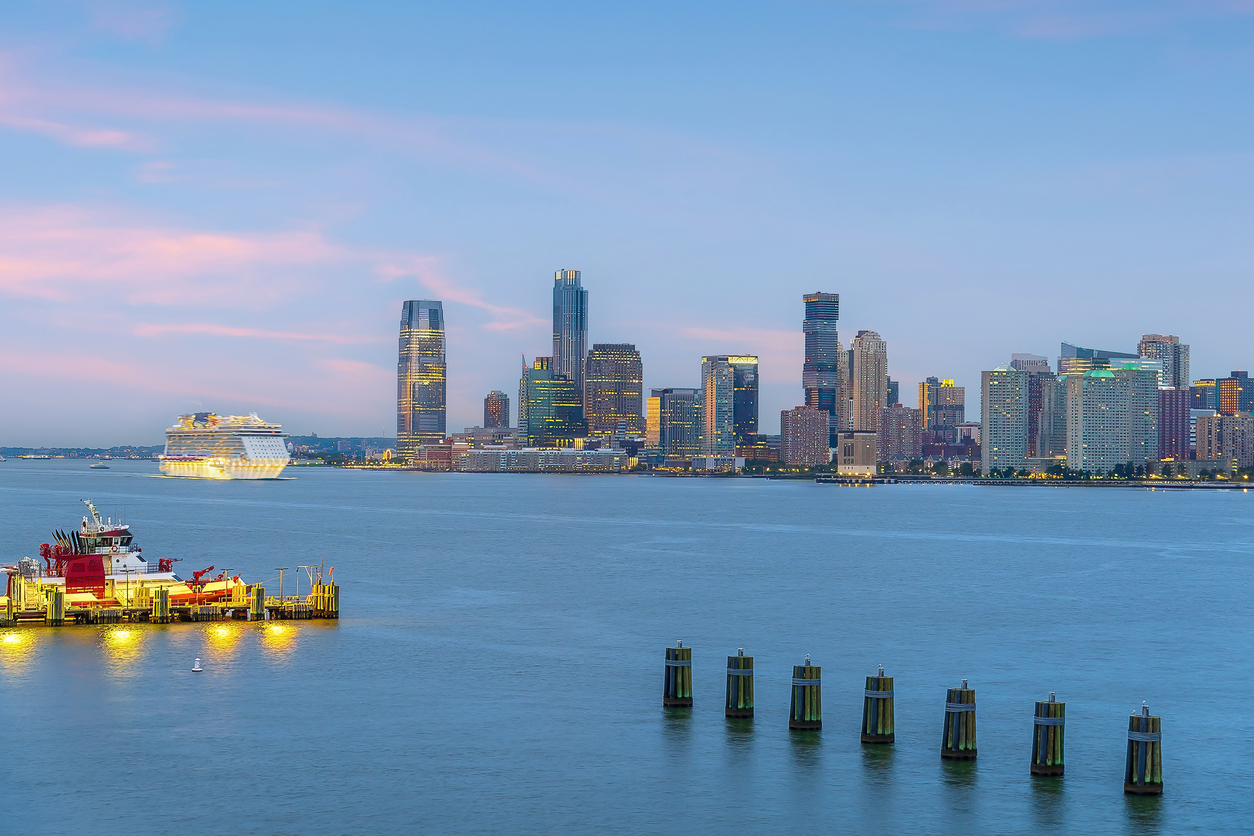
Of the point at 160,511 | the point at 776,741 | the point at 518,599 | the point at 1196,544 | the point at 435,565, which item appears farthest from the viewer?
the point at 160,511

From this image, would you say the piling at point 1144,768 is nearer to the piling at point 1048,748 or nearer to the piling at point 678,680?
the piling at point 1048,748

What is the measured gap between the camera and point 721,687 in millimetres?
44625

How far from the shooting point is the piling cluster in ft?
106

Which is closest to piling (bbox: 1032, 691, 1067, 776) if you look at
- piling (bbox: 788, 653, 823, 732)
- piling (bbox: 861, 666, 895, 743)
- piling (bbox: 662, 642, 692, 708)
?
piling (bbox: 861, 666, 895, 743)

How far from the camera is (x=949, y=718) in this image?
115ft

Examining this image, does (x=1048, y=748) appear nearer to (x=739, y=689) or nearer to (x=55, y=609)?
(x=739, y=689)

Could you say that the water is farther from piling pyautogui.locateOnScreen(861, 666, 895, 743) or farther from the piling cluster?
piling pyautogui.locateOnScreen(861, 666, 895, 743)

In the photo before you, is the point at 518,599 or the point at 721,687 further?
the point at 518,599

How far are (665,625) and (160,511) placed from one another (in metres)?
117

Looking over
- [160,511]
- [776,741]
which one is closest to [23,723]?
[776,741]

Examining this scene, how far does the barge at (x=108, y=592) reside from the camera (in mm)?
55938

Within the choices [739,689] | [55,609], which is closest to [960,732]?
[739,689]

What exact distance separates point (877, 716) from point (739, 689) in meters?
4.48

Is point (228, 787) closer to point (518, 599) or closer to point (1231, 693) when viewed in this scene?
point (1231, 693)
